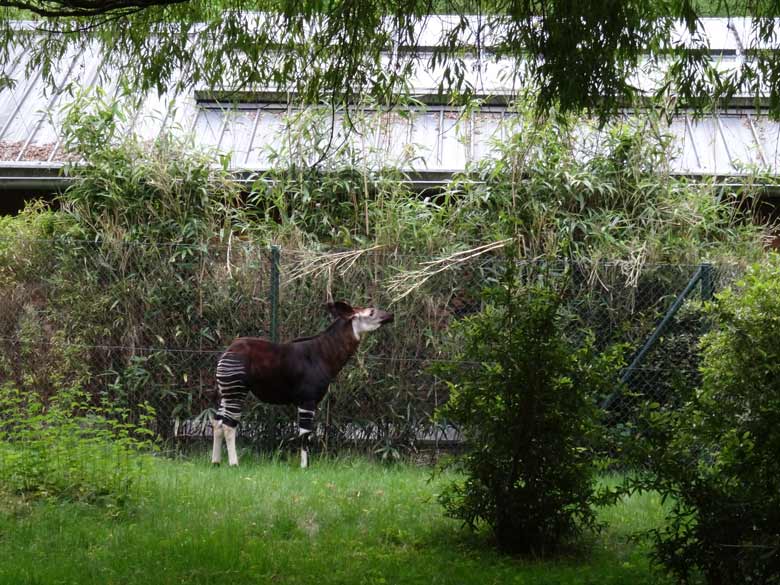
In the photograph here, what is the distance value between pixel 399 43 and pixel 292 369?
3.75 meters

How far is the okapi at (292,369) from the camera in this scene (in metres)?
9.23

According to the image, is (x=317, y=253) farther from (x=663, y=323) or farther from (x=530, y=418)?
(x=530, y=418)

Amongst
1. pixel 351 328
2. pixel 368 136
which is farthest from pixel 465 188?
pixel 351 328

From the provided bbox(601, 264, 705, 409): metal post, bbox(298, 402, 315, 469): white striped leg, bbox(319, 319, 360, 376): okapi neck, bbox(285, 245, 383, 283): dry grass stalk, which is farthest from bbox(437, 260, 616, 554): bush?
bbox(285, 245, 383, 283): dry grass stalk

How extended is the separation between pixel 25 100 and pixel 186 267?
A: 231 inches

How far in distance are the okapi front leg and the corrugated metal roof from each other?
301 cm

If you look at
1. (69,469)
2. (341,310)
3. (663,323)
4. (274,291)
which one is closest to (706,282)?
(663,323)

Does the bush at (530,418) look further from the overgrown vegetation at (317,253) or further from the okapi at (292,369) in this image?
the overgrown vegetation at (317,253)

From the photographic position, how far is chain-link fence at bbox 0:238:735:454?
32.9 feet

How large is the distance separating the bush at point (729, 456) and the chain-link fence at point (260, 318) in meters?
4.05

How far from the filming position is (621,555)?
266 inches

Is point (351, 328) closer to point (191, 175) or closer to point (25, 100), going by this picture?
point (191, 175)

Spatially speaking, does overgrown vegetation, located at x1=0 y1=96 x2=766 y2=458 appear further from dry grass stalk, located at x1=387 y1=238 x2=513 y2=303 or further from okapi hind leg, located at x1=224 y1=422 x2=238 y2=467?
okapi hind leg, located at x1=224 y1=422 x2=238 y2=467

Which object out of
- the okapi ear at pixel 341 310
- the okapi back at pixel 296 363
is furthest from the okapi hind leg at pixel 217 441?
the okapi ear at pixel 341 310
